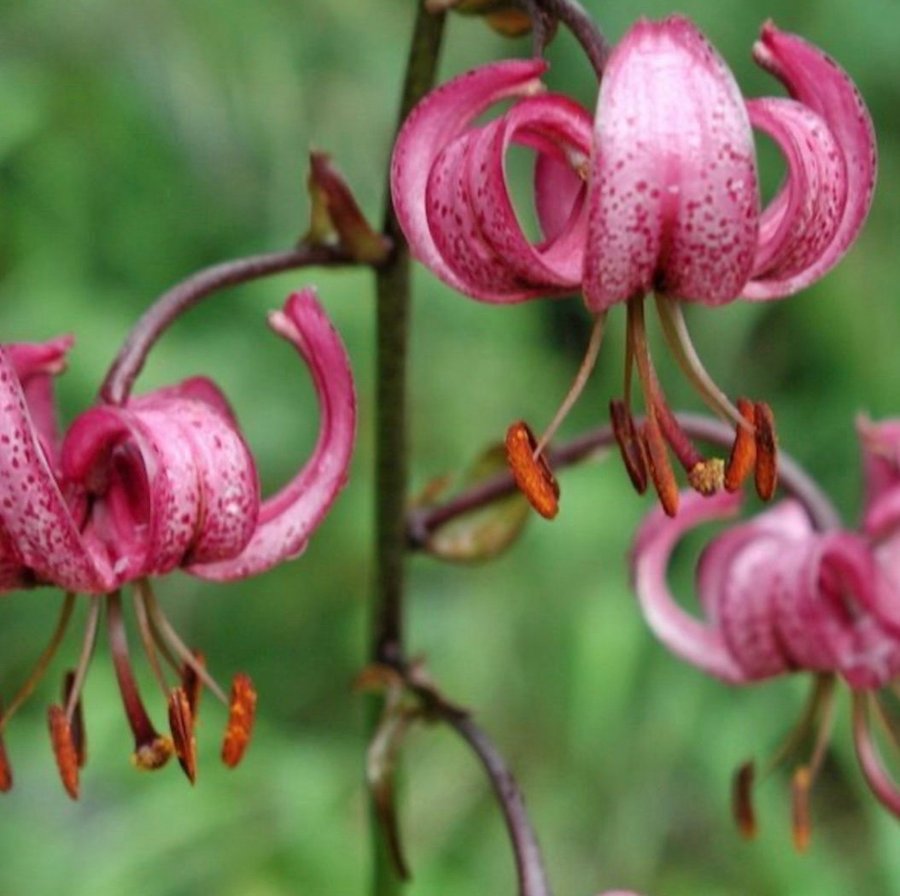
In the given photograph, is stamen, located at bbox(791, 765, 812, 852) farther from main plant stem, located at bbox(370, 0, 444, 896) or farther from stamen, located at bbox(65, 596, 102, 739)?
stamen, located at bbox(65, 596, 102, 739)

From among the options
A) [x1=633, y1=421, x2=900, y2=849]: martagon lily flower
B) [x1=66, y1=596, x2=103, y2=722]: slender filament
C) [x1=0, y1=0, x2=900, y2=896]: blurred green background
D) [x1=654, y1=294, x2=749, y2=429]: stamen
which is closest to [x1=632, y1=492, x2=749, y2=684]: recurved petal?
[x1=633, y1=421, x2=900, y2=849]: martagon lily flower

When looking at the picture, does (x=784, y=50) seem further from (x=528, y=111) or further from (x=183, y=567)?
(x=183, y=567)

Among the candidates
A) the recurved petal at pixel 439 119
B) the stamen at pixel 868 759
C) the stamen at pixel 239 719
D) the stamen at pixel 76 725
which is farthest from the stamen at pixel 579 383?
the stamen at pixel 868 759

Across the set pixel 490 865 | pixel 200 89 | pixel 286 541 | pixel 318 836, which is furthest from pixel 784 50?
pixel 200 89

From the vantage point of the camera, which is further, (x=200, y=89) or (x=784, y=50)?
(x=200, y=89)

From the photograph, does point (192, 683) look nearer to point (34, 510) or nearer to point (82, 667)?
point (82, 667)

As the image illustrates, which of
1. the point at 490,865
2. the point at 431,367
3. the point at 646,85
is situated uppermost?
the point at 646,85

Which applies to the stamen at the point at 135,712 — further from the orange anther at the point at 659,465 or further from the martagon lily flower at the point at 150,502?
the orange anther at the point at 659,465
